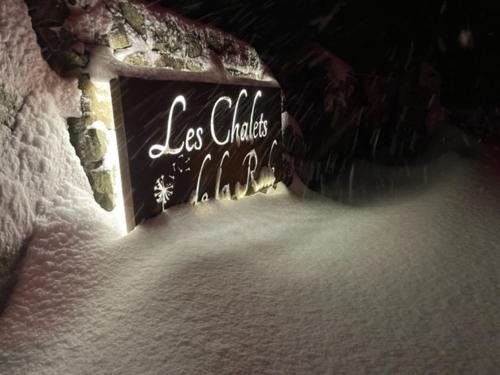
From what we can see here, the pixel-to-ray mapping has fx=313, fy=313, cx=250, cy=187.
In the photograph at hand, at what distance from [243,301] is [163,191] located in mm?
1622

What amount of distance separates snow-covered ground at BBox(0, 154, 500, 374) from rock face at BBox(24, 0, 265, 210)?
17.4 inches

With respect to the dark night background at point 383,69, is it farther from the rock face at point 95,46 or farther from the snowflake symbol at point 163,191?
the snowflake symbol at point 163,191

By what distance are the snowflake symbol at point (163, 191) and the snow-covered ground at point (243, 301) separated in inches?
6.4

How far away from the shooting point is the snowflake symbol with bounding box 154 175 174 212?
134 inches

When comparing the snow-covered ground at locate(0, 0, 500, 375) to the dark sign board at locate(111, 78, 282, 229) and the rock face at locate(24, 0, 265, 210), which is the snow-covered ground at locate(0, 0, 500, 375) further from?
the dark sign board at locate(111, 78, 282, 229)

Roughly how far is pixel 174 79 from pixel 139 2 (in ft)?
3.06

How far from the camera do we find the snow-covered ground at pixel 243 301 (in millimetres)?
1932

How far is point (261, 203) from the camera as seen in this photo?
4.95 meters

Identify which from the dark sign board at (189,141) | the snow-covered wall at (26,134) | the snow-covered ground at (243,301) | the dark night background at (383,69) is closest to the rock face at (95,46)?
the snow-covered wall at (26,134)

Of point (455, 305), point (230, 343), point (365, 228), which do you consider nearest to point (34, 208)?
point (230, 343)

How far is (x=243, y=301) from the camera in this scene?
2.45m

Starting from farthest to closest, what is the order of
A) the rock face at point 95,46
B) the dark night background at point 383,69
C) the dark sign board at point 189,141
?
the dark night background at point 383,69 → the dark sign board at point 189,141 → the rock face at point 95,46

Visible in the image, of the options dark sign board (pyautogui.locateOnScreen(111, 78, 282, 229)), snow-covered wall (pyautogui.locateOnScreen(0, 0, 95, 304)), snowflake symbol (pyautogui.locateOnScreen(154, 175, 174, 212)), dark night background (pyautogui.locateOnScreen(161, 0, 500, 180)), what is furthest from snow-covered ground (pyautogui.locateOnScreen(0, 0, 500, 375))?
dark night background (pyautogui.locateOnScreen(161, 0, 500, 180))

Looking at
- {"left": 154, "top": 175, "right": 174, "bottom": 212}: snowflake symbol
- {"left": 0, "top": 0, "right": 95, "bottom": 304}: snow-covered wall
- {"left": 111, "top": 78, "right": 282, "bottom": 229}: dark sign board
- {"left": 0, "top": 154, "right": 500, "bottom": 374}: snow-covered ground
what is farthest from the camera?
{"left": 154, "top": 175, "right": 174, "bottom": 212}: snowflake symbol
